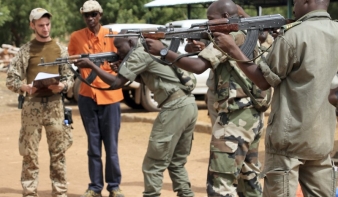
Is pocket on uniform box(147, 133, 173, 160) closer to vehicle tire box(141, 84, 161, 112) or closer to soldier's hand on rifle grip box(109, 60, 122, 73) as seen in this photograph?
soldier's hand on rifle grip box(109, 60, 122, 73)

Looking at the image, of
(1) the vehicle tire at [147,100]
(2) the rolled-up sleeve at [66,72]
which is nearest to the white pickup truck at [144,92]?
(1) the vehicle tire at [147,100]

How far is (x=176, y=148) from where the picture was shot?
7211 millimetres

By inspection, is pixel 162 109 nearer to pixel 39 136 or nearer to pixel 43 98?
pixel 43 98

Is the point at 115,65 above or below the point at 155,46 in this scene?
below

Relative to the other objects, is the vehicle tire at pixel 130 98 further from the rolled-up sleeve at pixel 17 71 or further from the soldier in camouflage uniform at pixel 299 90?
the soldier in camouflage uniform at pixel 299 90

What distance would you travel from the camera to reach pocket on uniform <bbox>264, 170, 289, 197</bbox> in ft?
15.4

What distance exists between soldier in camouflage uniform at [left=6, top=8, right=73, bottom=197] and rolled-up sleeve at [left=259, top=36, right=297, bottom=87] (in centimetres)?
341

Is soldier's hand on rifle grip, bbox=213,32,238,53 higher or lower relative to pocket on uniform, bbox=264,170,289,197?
higher

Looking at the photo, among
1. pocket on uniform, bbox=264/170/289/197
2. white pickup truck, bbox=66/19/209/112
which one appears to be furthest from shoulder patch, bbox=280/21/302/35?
white pickup truck, bbox=66/19/209/112

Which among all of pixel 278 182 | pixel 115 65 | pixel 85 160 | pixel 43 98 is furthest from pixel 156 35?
pixel 85 160

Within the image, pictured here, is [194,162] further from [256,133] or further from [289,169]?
[289,169]

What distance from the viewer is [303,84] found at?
4.63 metres

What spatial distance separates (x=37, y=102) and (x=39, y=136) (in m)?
0.37

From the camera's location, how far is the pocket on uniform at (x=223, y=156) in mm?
5648
